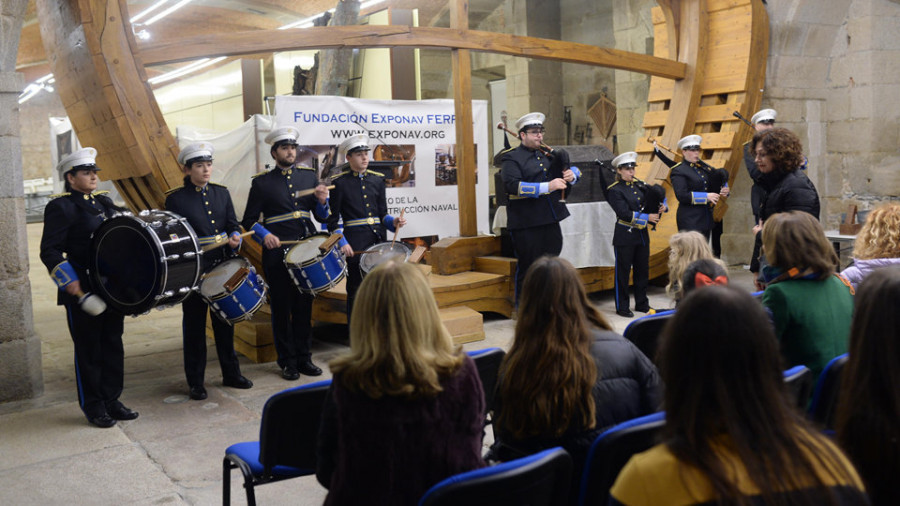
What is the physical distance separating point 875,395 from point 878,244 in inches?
93.7

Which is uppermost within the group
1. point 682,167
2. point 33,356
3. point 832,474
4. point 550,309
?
point 682,167

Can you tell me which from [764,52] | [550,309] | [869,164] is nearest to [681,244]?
[550,309]

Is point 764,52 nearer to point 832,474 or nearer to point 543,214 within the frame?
point 543,214

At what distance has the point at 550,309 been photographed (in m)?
2.21

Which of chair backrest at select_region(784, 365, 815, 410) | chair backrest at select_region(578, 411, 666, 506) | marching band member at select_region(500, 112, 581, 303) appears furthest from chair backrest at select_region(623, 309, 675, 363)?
marching band member at select_region(500, 112, 581, 303)

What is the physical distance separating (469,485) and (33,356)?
400 cm

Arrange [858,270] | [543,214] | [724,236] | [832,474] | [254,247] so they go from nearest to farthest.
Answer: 1. [832,474]
2. [858,270]
3. [254,247]
4. [543,214]
5. [724,236]

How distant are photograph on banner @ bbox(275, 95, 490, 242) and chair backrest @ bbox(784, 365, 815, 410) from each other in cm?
436

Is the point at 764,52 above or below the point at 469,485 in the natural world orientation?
above

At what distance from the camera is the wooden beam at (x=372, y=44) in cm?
550

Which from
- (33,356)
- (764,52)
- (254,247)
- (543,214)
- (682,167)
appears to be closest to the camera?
(33,356)

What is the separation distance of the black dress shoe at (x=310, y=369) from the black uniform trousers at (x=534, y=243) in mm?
1813

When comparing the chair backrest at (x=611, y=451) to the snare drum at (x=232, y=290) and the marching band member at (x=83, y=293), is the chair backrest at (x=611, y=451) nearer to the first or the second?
the snare drum at (x=232, y=290)

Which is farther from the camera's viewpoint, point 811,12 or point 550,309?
point 811,12
